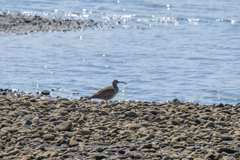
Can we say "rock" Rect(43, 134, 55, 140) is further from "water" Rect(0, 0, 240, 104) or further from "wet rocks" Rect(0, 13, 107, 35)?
"wet rocks" Rect(0, 13, 107, 35)

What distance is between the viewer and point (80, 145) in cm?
1048

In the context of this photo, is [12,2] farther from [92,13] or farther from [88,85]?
[88,85]

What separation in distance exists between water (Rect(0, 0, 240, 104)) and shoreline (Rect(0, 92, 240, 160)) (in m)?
4.42

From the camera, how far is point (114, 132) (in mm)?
11312

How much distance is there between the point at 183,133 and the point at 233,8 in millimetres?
38944

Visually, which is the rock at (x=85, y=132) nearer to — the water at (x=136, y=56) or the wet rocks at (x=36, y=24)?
the water at (x=136, y=56)

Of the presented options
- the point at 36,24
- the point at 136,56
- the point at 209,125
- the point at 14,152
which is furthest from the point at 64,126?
the point at 36,24

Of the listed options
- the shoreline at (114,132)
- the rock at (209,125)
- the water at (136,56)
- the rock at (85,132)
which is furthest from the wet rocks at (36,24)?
the rock at (209,125)

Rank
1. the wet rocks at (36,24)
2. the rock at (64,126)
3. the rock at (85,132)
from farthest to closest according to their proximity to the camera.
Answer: the wet rocks at (36,24), the rock at (64,126), the rock at (85,132)

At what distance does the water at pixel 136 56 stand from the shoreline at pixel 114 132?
14.5ft

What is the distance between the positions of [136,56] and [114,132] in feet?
50.2

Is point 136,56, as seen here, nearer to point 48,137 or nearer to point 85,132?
point 85,132

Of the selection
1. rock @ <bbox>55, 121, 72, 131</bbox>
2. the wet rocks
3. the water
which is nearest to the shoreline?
rock @ <bbox>55, 121, 72, 131</bbox>

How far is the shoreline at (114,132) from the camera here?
10.0m
